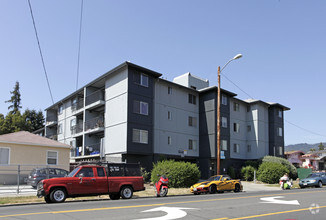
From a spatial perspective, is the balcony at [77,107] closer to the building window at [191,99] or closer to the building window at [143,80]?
the building window at [143,80]

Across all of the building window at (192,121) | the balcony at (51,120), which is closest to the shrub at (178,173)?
the building window at (192,121)

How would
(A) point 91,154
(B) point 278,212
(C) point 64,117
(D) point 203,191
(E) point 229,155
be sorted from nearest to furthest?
1. (B) point 278,212
2. (D) point 203,191
3. (A) point 91,154
4. (E) point 229,155
5. (C) point 64,117

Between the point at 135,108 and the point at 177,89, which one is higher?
the point at 177,89

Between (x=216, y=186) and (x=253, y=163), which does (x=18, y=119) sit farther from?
(x=216, y=186)

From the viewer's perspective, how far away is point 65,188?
47.8 ft

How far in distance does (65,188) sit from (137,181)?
156 inches

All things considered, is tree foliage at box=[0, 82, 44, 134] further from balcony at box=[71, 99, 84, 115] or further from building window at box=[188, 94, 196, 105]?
building window at box=[188, 94, 196, 105]

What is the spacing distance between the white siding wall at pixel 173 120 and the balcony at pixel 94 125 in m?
5.82

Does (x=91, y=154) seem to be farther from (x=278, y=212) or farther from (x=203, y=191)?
(x=278, y=212)

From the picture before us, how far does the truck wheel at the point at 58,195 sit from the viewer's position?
1416 cm

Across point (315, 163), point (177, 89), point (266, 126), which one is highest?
point (177, 89)

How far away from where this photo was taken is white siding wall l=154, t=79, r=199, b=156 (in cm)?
3306

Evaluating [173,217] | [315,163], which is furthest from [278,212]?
[315,163]

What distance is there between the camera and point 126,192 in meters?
16.5
